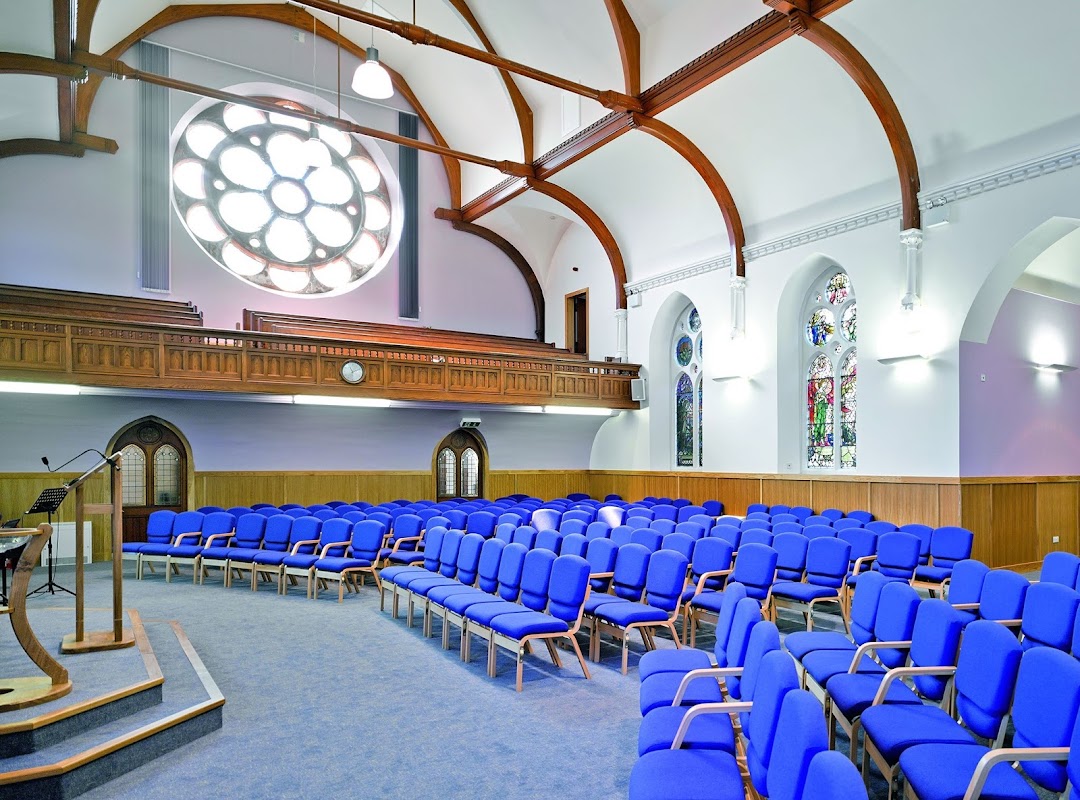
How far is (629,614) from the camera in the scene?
17.9 feet

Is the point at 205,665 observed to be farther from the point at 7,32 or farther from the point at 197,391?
the point at 7,32

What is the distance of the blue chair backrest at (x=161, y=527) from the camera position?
1024 centimetres

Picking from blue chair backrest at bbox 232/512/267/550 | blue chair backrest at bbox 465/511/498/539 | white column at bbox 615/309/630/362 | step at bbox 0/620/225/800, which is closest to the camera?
step at bbox 0/620/225/800

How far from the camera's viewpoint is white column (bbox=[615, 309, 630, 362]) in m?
16.0

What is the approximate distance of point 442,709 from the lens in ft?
15.5

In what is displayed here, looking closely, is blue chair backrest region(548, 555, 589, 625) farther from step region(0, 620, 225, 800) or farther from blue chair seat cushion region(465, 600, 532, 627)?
step region(0, 620, 225, 800)

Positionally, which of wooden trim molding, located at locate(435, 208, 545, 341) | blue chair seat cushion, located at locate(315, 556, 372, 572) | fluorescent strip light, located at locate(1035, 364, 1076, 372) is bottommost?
blue chair seat cushion, located at locate(315, 556, 372, 572)


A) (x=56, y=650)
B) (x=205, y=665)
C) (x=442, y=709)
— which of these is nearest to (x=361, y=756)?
(x=442, y=709)

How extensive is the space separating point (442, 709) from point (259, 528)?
5.88m

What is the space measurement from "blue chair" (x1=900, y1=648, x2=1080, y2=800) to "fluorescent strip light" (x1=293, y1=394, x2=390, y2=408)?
10758 mm

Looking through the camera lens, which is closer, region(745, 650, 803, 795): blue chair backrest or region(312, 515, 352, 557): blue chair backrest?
region(745, 650, 803, 795): blue chair backrest

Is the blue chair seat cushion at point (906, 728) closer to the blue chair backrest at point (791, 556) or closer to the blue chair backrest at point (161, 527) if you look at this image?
the blue chair backrest at point (791, 556)

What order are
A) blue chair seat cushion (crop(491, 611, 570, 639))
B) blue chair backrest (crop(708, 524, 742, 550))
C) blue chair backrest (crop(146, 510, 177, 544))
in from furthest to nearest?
blue chair backrest (crop(146, 510, 177, 544)) → blue chair backrest (crop(708, 524, 742, 550)) → blue chair seat cushion (crop(491, 611, 570, 639))

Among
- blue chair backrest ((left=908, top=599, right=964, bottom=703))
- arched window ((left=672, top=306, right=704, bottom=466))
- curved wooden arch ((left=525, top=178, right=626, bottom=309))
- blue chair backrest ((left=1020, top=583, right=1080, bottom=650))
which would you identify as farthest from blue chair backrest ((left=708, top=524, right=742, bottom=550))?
curved wooden arch ((left=525, top=178, right=626, bottom=309))
